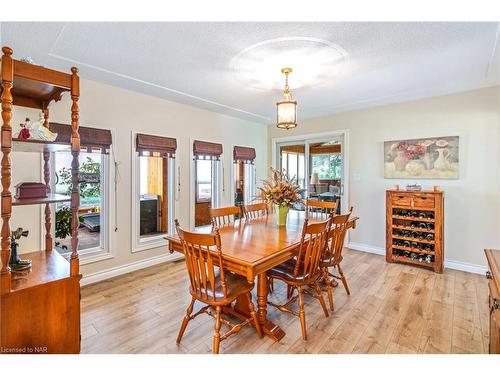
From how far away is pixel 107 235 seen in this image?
10.5 feet

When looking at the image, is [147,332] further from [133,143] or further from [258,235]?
[133,143]

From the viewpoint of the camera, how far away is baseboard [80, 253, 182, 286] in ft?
9.90

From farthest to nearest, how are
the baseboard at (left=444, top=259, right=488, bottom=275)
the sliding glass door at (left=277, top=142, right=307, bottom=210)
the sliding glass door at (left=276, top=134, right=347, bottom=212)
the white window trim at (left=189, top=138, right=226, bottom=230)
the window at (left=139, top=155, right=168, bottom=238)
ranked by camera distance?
the sliding glass door at (left=277, top=142, right=307, bottom=210)
the sliding glass door at (left=276, top=134, right=347, bottom=212)
the white window trim at (left=189, top=138, right=226, bottom=230)
the window at (left=139, top=155, right=168, bottom=238)
the baseboard at (left=444, top=259, right=488, bottom=275)

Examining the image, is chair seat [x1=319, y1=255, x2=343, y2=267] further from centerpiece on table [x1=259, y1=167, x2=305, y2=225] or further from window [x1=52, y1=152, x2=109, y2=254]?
window [x1=52, y1=152, x2=109, y2=254]

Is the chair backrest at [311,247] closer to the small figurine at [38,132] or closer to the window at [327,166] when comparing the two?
the small figurine at [38,132]

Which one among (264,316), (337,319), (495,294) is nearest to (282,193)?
(264,316)

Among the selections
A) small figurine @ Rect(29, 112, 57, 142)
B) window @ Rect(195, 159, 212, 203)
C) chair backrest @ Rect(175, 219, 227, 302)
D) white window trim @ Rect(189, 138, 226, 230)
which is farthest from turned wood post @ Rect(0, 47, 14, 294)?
window @ Rect(195, 159, 212, 203)

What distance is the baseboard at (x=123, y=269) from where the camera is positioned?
3.02 metres

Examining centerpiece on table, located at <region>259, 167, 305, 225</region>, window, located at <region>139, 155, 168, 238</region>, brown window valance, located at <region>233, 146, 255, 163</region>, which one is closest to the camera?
centerpiece on table, located at <region>259, 167, 305, 225</region>

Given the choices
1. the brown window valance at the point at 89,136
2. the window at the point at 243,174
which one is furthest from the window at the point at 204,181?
the brown window valance at the point at 89,136

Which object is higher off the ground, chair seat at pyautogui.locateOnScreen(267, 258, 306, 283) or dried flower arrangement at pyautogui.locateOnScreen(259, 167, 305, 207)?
dried flower arrangement at pyautogui.locateOnScreen(259, 167, 305, 207)

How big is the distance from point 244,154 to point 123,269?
2819mm

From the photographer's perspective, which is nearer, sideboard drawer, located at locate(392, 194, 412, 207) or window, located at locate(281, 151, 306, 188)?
sideboard drawer, located at locate(392, 194, 412, 207)

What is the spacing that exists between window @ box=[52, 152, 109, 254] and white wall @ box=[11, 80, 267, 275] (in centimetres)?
19
